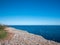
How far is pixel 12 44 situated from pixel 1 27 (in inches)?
184

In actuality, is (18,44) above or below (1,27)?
below

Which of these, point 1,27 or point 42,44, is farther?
point 1,27

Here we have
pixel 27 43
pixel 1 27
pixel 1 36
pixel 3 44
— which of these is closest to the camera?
pixel 3 44

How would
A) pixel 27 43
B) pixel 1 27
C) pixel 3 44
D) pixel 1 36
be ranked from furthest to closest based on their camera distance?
pixel 1 27 → pixel 1 36 → pixel 27 43 → pixel 3 44

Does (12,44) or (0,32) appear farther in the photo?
(0,32)

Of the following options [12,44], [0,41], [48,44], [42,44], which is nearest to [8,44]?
[12,44]

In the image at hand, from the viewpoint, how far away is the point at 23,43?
1225 centimetres

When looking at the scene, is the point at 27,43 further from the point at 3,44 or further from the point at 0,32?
the point at 0,32

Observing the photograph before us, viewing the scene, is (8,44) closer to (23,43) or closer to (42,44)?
(23,43)

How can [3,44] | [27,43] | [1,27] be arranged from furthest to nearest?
[1,27] → [27,43] → [3,44]

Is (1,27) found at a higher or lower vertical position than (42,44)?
higher

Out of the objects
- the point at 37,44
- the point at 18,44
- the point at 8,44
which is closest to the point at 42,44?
the point at 37,44

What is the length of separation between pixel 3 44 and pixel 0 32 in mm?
2471

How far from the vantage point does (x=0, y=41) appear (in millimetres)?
12484
